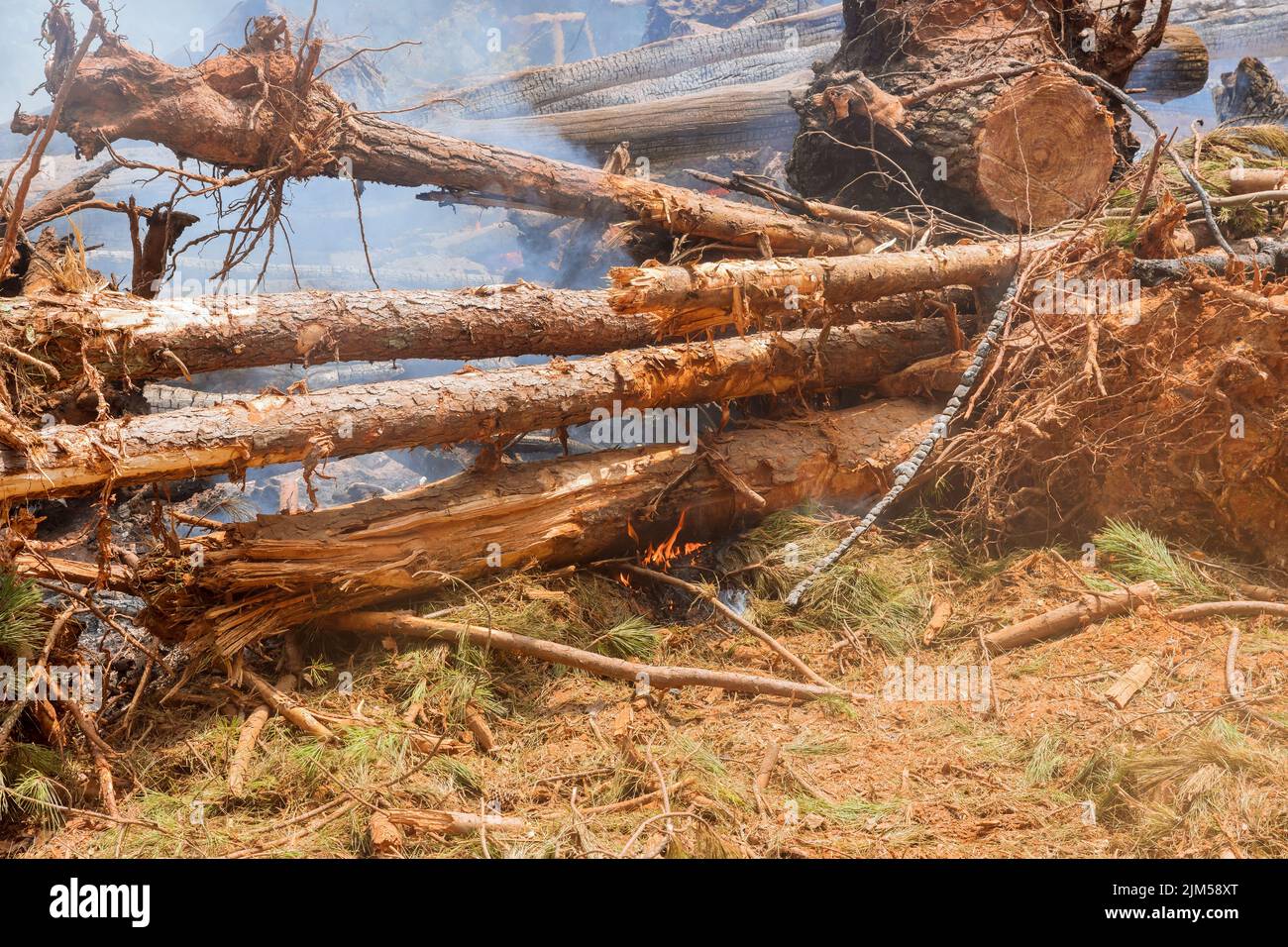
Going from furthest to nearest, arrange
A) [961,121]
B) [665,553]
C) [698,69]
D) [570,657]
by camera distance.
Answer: [698,69] → [961,121] → [665,553] → [570,657]

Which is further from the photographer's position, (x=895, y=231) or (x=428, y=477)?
(x=428, y=477)

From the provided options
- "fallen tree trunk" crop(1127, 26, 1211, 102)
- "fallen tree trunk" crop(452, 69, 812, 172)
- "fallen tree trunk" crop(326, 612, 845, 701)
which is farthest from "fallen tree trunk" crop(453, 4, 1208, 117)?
"fallen tree trunk" crop(326, 612, 845, 701)

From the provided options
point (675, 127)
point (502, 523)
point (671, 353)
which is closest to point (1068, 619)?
point (671, 353)

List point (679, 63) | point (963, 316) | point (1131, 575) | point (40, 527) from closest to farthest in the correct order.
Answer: point (1131, 575) < point (40, 527) < point (963, 316) < point (679, 63)

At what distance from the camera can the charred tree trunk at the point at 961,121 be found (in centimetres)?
541

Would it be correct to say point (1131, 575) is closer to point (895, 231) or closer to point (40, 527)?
point (895, 231)

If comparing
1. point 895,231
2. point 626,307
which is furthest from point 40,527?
point 895,231

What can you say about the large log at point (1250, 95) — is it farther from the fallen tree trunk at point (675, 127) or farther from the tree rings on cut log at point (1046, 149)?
the fallen tree trunk at point (675, 127)

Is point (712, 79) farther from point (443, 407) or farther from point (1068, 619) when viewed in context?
→ point (1068, 619)

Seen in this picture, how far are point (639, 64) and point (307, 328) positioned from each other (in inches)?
192

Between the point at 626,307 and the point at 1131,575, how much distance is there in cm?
234

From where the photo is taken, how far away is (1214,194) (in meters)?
5.21

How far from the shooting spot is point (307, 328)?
3.89m

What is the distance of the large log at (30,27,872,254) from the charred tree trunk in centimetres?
56
